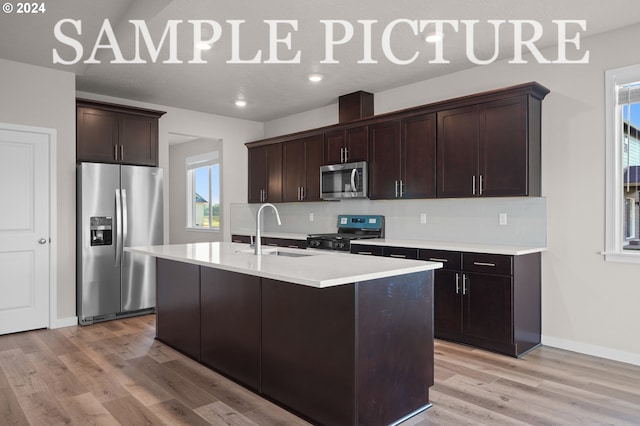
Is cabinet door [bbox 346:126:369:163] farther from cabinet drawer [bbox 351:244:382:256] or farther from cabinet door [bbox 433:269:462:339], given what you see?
cabinet door [bbox 433:269:462:339]

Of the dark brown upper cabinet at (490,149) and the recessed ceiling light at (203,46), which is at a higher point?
the recessed ceiling light at (203,46)

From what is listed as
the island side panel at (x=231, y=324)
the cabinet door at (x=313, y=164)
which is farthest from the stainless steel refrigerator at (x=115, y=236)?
the island side panel at (x=231, y=324)

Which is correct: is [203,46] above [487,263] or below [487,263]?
above

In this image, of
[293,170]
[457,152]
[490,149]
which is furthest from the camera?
[293,170]

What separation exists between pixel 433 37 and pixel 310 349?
2613 millimetres

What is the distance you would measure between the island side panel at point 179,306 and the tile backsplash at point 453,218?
2.43 m

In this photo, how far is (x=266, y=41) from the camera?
11.7 feet

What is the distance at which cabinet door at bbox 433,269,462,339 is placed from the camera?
3.75 meters

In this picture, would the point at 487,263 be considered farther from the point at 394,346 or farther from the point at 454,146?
the point at 394,346

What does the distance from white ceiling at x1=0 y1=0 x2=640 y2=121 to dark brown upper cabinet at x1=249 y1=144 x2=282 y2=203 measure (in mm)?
1079

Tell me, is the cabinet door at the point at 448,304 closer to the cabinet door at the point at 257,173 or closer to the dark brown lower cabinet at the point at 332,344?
the dark brown lower cabinet at the point at 332,344

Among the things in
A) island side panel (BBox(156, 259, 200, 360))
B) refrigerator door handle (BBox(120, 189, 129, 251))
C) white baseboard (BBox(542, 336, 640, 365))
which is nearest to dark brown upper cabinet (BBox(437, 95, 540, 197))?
white baseboard (BBox(542, 336, 640, 365))

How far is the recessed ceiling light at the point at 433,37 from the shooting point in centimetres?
340

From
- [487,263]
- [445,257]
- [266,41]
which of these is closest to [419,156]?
[445,257]
